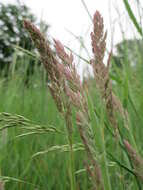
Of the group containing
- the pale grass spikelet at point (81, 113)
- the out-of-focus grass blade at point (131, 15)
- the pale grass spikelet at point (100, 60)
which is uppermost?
the out-of-focus grass blade at point (131, 15)

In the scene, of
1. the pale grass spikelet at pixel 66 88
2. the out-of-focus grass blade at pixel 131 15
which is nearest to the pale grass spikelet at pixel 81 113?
the pale grass spikelet at pixel 66 88

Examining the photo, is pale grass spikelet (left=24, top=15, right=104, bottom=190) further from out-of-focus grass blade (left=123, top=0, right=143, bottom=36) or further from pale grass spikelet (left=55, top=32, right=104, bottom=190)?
out-of-focus grass blade (left=123, top=0, right=143, bottom=36)

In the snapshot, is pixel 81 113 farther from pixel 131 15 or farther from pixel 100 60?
pixel 131 15

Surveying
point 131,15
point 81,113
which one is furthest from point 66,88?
point 131,15

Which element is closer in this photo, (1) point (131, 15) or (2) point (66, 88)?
(2) point (66, 88)

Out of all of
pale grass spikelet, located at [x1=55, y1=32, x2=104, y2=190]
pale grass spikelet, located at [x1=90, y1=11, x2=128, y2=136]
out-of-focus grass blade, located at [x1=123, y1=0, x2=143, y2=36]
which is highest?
out-of-focus grass blade, located at [x1=123, y1=0, x2=143, y2=36]

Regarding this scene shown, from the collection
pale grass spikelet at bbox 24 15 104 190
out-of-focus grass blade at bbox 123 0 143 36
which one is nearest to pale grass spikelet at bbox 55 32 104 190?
pale grass spikelet at bbox 24 15 104 190

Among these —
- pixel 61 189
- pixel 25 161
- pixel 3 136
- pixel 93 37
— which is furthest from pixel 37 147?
pixel 93 37

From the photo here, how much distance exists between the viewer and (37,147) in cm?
148

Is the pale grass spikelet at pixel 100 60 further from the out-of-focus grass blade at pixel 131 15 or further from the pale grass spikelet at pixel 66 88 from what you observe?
the out-of-focus grass blade at pixel 131 15

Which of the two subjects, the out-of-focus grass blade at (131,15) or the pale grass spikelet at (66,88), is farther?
the out-of-focus grass blade at (131,15)

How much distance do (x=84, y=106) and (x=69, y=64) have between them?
7 centimetres

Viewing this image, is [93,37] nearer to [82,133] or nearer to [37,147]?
[82,133]

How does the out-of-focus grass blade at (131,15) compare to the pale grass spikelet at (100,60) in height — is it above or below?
above
